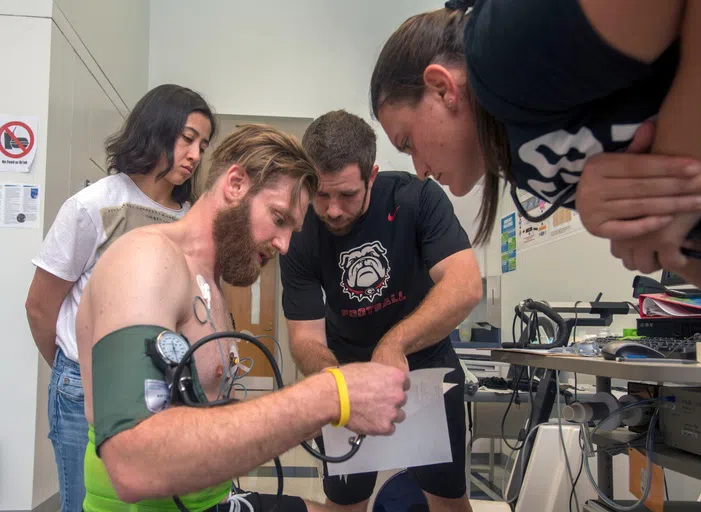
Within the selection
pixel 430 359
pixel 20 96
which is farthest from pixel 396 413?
pixel 20 96

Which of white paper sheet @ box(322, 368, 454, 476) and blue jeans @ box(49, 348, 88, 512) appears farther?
blue jeans @ box(49, 348, 88, 512)


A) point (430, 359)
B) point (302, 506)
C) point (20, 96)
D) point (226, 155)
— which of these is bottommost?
point (302, 506)

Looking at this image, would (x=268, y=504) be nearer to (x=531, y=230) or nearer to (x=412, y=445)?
(x=412, y=445)

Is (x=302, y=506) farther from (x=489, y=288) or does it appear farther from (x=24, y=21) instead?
(x=489, y=288)

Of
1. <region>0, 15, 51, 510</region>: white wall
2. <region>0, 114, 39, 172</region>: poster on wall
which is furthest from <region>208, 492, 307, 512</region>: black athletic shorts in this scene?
<region>0, 114, 39, 172</region>: poster on wall

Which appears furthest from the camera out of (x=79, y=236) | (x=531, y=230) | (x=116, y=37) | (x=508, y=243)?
(x=508, y=243)

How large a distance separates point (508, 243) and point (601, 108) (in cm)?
389

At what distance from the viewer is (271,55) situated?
464 cm

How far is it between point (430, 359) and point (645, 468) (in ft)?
2.00

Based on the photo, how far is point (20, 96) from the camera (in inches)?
98.3

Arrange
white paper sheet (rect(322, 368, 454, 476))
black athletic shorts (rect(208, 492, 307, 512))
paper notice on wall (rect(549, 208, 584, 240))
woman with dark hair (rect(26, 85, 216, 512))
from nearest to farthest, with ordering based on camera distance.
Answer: black athletic shorts (rect(208, 492, 307, 512)), white paper sheet (rect(322, 368, 454, 476)), woman with dark hair (rect(26, 85, 216, 512)), paper notice on wall (rect(549, 208, 584, 240))

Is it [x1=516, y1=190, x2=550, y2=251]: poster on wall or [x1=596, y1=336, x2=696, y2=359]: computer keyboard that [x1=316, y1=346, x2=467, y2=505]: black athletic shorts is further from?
[x1=516, y1=190, x2=550, y2=251]: poster on wall

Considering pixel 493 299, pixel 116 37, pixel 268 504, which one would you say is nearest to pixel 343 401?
pixel 268 504

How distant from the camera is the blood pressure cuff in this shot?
2.38 feet
